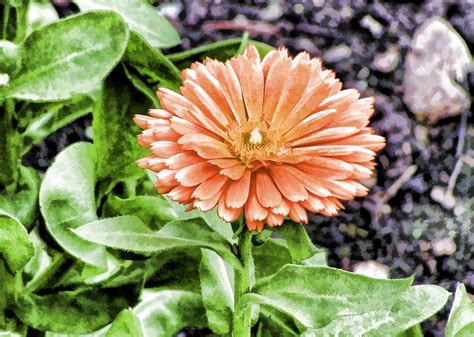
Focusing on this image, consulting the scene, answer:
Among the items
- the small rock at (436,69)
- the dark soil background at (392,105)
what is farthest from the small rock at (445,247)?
the small rock at (436,69)

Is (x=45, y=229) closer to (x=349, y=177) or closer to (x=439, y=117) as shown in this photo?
(x=349, y=177)

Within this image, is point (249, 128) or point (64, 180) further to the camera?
point (64, 180)

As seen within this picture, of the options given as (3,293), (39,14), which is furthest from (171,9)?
(3,293)

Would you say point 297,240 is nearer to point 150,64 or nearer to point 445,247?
point 150,64

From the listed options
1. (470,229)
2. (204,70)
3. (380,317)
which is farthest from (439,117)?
(204,70)

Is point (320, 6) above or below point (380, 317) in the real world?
above

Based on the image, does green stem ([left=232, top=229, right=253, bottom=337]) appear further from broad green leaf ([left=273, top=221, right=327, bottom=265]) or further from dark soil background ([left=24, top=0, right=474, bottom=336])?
dark soil background ([left=24, top=0, right=474, bottom=336])

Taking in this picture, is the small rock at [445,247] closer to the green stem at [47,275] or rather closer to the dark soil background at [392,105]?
the dark soil background at [392,105]
